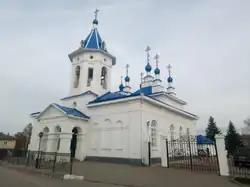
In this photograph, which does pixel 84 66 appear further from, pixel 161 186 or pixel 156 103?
pixel 161 186

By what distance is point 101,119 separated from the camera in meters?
19.7

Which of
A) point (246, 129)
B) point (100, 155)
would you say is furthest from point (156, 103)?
point (246, 129)

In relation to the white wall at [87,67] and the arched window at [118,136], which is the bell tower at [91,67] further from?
the arched window at [118,136]

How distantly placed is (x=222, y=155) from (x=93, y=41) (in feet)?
63.8

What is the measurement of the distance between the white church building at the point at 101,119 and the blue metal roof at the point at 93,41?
0.12 m

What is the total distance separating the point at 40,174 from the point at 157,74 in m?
18.3

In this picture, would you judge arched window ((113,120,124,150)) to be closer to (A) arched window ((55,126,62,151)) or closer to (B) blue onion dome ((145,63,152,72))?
(A) arched window ((55,126,62,151))

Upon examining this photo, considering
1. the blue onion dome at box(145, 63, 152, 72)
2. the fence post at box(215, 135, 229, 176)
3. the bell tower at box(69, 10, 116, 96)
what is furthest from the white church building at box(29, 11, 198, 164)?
the fence post at box(215, 135, 229, 176)

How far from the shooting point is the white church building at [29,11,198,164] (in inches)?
692

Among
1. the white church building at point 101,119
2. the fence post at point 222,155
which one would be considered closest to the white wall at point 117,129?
the white church building at point 101,119

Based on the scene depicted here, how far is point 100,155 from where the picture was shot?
61.1 ft

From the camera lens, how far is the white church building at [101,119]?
17578 millimetres

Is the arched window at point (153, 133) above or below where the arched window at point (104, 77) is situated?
below

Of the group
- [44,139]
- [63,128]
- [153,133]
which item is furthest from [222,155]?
[44,139]
